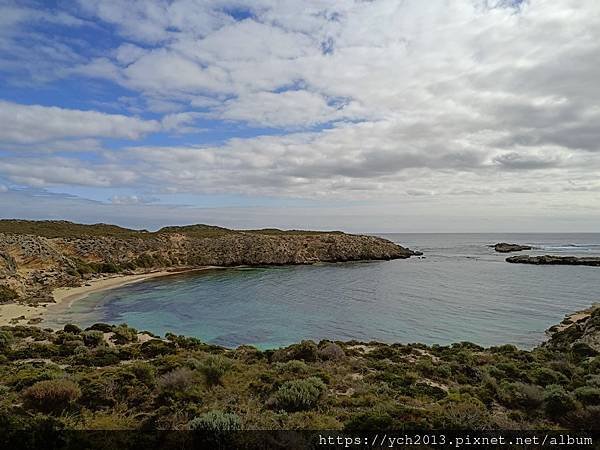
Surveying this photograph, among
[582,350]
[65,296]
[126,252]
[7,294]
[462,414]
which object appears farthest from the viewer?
[126,252]

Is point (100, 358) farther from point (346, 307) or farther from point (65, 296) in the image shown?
point (65, 296)

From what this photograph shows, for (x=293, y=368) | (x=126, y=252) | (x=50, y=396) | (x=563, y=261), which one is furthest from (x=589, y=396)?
(x=563, y=261)

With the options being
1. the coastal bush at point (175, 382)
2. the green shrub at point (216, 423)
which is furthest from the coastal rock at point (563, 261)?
the green shrub at point (216, 423)

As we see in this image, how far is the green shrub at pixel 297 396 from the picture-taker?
10.4 meters

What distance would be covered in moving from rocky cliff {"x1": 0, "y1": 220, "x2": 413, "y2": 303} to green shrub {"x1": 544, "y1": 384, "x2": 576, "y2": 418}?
39.6m

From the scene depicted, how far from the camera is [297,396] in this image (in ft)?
34.5

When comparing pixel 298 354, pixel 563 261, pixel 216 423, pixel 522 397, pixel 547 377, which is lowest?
pixel 298 354

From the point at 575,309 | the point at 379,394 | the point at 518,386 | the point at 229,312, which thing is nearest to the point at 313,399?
the point at 379,394

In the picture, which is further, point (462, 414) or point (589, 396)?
point (589, 396)

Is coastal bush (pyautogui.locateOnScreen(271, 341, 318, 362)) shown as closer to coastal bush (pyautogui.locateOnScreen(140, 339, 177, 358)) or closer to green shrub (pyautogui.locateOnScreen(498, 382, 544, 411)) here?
coastal bush (pyautogui.locateOnScreen(140, 339, 177, 358))

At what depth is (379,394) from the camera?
38.4 ft

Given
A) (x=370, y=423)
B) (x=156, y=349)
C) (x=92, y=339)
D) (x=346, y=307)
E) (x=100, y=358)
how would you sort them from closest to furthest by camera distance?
(x=370, y=423)
(x=100, y=358)
(x=156, y=349)
(x=92, y=339)
(x=346, y=307)

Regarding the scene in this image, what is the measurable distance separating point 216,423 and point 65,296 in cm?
3942

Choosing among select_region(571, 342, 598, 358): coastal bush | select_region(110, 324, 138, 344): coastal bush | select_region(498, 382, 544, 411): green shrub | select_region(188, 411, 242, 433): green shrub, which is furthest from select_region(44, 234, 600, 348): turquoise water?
select_region(188, 411, 242, 433): green shrub
